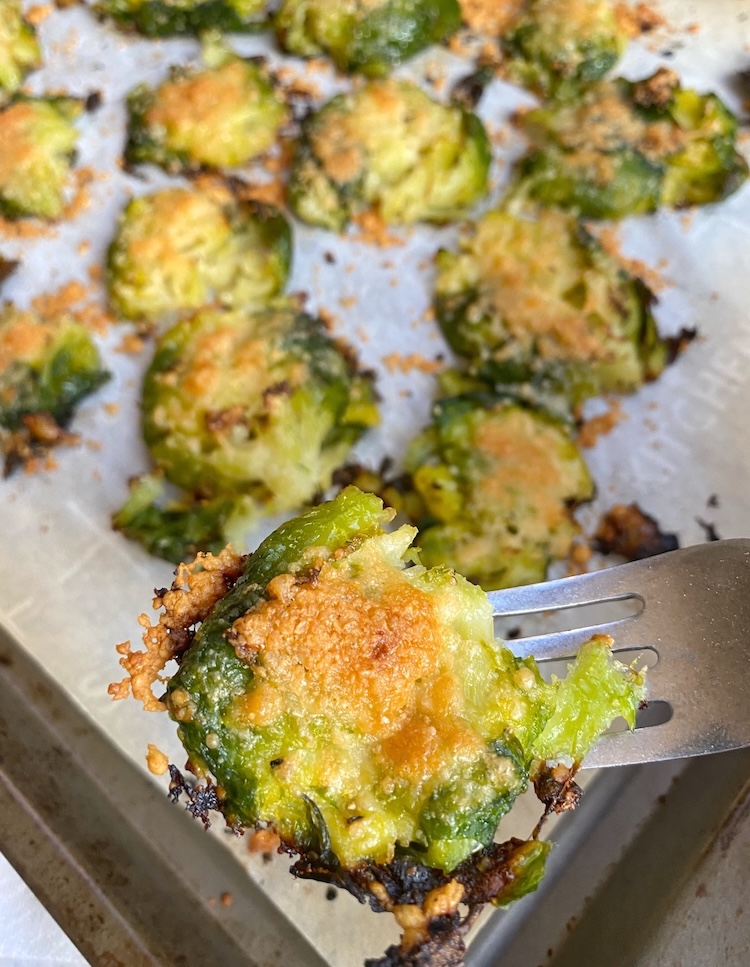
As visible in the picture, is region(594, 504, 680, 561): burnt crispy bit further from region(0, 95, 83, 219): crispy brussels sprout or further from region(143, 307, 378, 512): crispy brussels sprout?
region(0, 95, 83, 219): crispy brussels sprout

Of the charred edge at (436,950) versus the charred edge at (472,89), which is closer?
the charred edge at (436,950)

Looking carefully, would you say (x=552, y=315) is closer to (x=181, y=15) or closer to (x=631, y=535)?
(x=631, y=535)

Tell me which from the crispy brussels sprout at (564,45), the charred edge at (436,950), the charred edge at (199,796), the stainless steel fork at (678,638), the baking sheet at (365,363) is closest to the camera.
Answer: the charred edge at (436,950)

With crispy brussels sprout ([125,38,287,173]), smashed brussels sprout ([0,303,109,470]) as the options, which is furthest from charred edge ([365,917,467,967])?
crispy brussels sprout ([125,38,287,173])

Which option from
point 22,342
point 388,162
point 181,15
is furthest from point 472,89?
point 22,342

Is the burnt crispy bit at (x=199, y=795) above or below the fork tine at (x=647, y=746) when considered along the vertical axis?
below

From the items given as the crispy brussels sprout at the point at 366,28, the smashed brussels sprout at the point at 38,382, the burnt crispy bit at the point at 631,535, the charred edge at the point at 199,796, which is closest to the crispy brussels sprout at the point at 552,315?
the burnt crispy bit at the point at 631,535

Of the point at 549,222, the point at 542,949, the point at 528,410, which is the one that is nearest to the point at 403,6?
the point at 549,222

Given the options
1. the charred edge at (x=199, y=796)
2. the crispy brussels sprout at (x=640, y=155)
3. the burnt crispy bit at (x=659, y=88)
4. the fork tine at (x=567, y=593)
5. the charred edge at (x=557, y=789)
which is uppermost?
the burnt crispy bit at (x=659, y=88)

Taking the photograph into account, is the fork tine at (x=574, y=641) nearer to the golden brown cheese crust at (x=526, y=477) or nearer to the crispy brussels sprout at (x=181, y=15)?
the golden brown cheese crust at (x=526, y=477)
